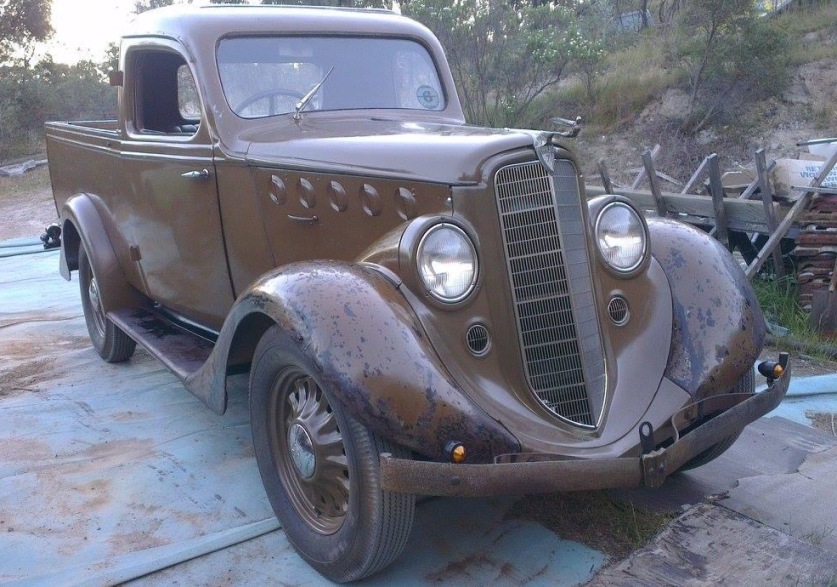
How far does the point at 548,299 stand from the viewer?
2646mm

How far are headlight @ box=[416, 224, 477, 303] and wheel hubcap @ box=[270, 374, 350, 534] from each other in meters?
0.51

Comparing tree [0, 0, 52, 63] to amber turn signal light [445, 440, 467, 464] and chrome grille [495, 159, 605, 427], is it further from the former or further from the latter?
amber turn signal light [445, 440, 467, 464]

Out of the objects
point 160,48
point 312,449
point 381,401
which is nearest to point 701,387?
point 381,401

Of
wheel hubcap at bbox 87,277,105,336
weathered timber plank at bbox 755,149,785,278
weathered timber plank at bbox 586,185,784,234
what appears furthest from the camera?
weathered timber plank at bbox 586,185,784,234

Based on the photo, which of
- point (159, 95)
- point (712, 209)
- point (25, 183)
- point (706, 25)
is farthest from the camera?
point (25, 183)

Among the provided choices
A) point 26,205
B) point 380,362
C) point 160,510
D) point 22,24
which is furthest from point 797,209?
point 22,24

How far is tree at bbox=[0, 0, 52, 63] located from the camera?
21.4 m

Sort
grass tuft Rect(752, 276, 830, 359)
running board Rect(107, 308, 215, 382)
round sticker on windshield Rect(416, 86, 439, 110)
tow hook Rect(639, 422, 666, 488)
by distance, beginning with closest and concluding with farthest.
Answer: tow hook Rect(639, 422, 666, 488)
running board Rect(107, 308, 215, 382)
round sticker on windshield Rect(416, 86, 439, 110)
grass tuft Rect(752, 276, 830, 359)

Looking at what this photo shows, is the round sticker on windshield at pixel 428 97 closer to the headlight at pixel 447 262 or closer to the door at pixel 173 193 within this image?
the door at pixel 173 193

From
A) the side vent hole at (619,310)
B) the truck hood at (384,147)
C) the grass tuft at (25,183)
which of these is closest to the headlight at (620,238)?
the side vent hole at (619,310)

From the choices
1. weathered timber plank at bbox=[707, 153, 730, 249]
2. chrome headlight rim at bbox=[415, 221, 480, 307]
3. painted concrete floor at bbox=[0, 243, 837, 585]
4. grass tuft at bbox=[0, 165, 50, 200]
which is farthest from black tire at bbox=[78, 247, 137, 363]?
grass tuft at bbox=[0, 165, 50, 200]

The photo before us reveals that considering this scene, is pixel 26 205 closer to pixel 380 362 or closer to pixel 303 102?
pixel 303 102

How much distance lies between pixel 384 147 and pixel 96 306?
293 centimetres

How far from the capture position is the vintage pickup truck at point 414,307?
2336 millimetres
